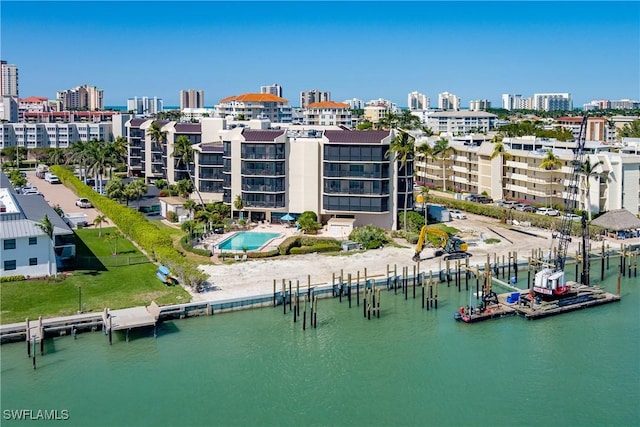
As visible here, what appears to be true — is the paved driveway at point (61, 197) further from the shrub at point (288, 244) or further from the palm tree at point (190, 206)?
the shrub at point (288, 244)

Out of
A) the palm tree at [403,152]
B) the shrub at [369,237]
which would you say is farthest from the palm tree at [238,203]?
the palm tree at [403,152]

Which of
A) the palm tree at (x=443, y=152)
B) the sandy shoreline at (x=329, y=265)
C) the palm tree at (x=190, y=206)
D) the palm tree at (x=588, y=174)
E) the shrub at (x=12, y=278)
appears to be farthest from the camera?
the palm tree at (x=443, y=152)

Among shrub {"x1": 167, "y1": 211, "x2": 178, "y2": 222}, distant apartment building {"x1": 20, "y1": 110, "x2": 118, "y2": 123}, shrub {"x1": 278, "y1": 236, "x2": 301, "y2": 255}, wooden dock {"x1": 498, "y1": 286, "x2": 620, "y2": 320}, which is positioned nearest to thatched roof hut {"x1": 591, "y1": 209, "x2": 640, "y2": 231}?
wooden dock {"x1": 498, "y1": 286, "x2": 620, "y2": 320}

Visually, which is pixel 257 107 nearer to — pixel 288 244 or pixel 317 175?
pixel 317 175

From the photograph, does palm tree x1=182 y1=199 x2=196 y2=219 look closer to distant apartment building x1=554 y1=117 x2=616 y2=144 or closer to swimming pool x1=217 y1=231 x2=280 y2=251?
swimming pool x1=217 y1=231 x2=280 y2=251

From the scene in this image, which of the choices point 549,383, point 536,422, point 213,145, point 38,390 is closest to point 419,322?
point 549,383

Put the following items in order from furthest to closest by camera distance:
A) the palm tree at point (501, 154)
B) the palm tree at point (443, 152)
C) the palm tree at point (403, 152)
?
the palm tree at point (443, 152)
the palm tree at point (501, 154)
the palm tree at point (403, 152)
